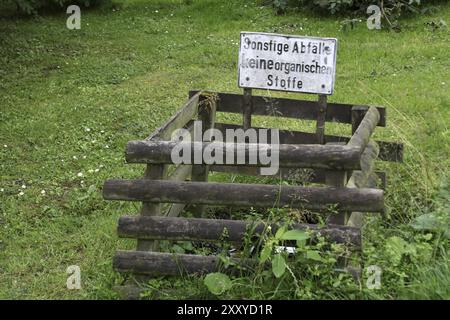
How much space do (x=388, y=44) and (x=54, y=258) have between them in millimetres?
6596

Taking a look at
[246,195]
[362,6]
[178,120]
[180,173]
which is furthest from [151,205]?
[362,6]

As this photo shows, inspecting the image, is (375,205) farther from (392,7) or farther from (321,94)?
(392,7)

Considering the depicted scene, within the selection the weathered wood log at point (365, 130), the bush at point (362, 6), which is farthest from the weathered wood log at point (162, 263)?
the bush at point (362, 6)

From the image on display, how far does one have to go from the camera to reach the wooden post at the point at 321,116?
550 cm

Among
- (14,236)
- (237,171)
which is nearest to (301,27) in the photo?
(237,171)

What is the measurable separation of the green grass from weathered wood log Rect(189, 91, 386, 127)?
58cm

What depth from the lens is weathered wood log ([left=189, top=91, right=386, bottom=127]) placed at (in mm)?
5715

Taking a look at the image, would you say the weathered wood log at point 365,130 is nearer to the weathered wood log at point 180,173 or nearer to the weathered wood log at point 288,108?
the weathered wood log at point 288,108

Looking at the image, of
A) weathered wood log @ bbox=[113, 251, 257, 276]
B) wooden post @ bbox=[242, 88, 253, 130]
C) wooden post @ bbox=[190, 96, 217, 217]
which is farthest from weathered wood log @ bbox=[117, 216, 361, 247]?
wooden post @ bbox=[242, 88, 253, 130]

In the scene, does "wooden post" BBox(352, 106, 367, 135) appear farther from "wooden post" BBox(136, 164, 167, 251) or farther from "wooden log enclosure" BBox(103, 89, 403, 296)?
"wooden post" BBox(136, 164, 167, 251)

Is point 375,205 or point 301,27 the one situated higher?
point 301,27

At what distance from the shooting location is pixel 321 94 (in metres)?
5.38

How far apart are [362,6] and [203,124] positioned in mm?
6362

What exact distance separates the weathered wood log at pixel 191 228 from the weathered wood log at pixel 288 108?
1.68 meters
